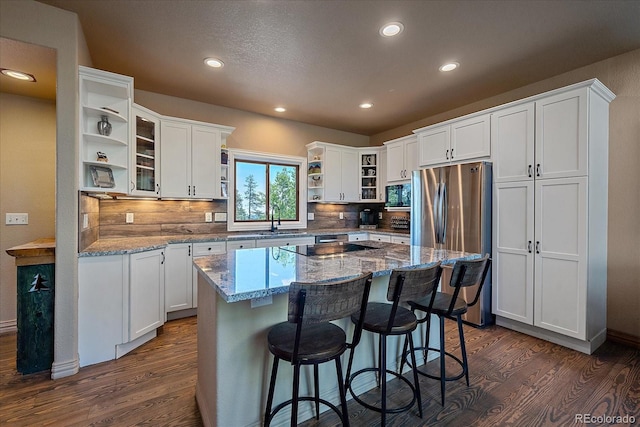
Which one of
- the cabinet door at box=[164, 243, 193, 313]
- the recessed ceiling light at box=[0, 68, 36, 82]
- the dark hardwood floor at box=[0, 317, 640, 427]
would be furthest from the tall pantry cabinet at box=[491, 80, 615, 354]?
the recessed ceiling light at box=[0, 68, 36, 82]

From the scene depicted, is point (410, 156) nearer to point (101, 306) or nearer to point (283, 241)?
point (283, 241)

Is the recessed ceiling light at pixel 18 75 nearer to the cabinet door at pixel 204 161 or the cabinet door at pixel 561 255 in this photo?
the cabinet door at pixel 204 161

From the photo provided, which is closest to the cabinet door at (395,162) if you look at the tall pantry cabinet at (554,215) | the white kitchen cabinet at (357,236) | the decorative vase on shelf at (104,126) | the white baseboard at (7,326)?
the white kitchen cabinet at (357,236)

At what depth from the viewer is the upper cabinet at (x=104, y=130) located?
240cm

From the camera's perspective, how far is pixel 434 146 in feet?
12.8

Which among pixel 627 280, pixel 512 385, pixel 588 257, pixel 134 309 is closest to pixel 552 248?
pixel 588 257

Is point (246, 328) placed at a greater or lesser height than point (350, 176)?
lesser

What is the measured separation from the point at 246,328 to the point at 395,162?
3.82 metres

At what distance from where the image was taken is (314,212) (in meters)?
5.12

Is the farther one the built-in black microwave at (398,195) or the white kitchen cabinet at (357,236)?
the white kitchen cabinet at (357,236)

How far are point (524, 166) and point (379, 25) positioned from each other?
80.2 inches

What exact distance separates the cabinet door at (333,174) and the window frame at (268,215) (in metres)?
0.36

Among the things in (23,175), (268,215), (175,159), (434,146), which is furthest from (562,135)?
(23,175)

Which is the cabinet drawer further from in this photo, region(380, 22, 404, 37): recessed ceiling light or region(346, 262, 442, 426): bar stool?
region(380, 22, 404, 37): recessed ceiling light
